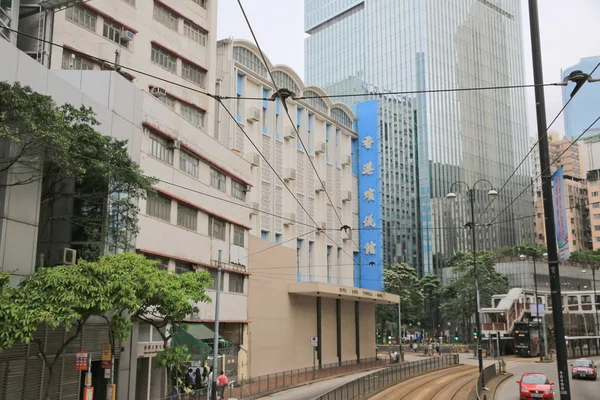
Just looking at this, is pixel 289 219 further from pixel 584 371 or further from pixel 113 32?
pixel 584 371

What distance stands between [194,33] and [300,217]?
67.5ft

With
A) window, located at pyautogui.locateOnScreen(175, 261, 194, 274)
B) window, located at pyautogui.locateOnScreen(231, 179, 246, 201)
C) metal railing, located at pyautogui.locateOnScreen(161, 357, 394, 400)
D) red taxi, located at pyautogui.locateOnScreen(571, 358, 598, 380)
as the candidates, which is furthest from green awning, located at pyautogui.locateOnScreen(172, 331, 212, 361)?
red taxi, located at pyautogui.locateOnScreen(571, 358, 598, 380)

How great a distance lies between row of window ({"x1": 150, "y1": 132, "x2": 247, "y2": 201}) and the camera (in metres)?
30.1

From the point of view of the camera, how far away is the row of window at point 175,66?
39.2m

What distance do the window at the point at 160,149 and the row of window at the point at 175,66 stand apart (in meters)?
10.0

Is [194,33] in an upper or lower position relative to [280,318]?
upper

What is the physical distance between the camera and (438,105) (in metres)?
121

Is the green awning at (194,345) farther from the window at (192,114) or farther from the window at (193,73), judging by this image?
the window at (193,73)

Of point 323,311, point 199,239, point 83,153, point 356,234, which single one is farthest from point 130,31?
point 356,234

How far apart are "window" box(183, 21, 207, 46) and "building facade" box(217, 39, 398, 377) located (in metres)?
4.11

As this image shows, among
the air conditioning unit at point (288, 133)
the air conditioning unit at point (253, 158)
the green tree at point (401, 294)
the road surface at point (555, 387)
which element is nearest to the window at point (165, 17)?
the air conditioning unit at point (253, 158)

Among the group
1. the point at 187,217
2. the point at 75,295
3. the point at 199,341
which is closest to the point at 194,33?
the point at 187,217

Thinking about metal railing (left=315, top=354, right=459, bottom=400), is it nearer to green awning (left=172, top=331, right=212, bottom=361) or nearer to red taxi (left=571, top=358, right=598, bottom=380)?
green awning (left=172, top=331, right=212, bottom=361)

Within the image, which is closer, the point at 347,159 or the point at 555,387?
the point at 555,387
